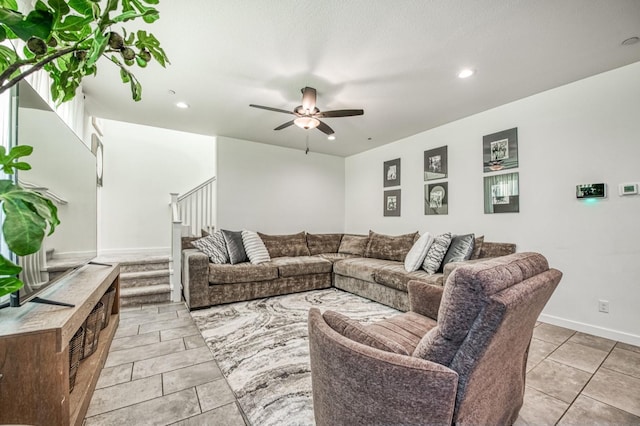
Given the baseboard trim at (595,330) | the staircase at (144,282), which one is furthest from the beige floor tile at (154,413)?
the baseboard trim at (595,330)

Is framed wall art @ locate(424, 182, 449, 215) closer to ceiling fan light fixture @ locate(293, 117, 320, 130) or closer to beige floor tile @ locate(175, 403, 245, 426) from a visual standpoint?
ceiling fan light fixture @ locate(293, 117, 320, 130)

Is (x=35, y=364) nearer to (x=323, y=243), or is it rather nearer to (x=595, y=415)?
(x=595, y=415)

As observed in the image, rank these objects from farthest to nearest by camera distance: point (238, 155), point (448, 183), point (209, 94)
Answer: point (238, 155) < point (448, 183) < point (209, 94)

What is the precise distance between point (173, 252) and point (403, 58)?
3576mm

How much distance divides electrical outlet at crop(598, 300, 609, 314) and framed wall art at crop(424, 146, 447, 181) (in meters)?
2.15

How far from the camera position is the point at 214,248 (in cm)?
375

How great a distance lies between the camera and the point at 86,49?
0.82 metres

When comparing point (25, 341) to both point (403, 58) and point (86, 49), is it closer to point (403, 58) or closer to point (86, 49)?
point (86, 49)

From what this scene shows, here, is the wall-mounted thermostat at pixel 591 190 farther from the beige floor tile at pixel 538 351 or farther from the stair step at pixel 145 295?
the stair step at pixel 145 295

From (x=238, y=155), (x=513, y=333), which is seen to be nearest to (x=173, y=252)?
(x=238, y=155)

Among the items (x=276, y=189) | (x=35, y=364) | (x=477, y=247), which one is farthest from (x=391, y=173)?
(x=35, y=364)

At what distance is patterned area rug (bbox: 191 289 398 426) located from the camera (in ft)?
5.27

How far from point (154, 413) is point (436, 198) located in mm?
3979

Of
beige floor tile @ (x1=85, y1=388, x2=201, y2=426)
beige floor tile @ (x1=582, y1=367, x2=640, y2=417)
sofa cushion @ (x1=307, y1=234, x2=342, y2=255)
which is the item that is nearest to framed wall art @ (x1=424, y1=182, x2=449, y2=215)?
sofa cushion @ (x1=307, y1=234, x2=342, y2=255)
